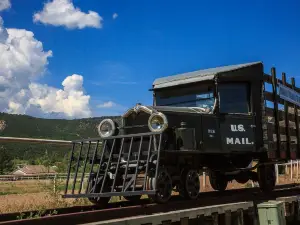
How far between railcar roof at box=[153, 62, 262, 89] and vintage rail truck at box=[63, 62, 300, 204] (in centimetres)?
2

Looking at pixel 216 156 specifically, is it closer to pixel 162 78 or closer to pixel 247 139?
pixel 247 139

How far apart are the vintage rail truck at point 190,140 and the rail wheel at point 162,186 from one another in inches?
0.6

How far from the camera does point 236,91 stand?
8.52m

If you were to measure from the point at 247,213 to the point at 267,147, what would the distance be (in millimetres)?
2275

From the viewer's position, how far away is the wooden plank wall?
927 cm

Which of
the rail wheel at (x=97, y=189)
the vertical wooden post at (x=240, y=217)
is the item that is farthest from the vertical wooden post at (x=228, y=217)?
the rail wheel at (x=97, y=189)

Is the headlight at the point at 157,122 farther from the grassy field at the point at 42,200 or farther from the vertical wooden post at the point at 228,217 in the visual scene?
the grassy field at the point at 42,200

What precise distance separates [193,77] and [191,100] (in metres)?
0.47

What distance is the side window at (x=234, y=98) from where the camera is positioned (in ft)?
26.8

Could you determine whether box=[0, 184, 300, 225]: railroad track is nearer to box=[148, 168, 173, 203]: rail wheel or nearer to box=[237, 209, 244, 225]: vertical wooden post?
box=[148, 168, 173, 203]: rail wheel

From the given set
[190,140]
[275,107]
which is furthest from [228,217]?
[275,107]

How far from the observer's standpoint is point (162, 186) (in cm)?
665

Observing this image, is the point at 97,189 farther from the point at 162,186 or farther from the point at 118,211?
the point at 118,211

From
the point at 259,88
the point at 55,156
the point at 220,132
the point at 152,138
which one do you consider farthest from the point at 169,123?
the point at 55,156
